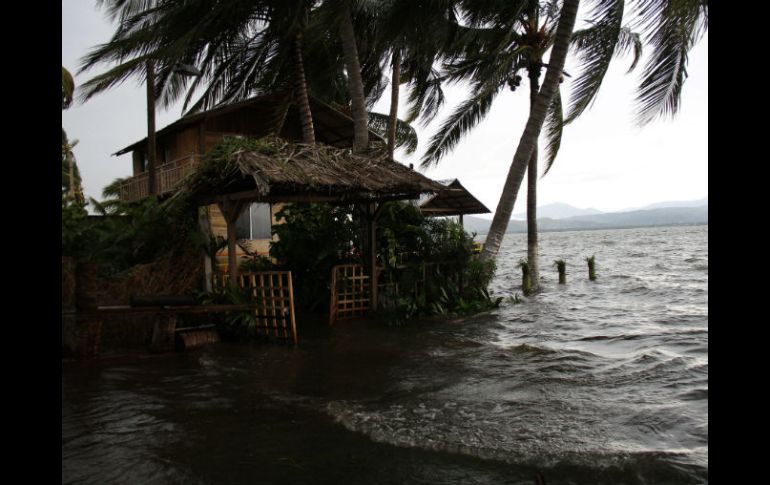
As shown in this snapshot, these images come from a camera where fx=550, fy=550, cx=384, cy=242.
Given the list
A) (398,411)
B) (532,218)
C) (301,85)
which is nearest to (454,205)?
(532,218)

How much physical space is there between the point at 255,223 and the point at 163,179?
3786 mm

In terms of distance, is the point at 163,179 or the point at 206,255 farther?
the point at 163,179

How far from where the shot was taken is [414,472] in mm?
4383

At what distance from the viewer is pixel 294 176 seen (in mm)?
→ 9094

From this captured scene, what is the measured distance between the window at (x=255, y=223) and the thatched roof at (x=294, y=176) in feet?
28.3

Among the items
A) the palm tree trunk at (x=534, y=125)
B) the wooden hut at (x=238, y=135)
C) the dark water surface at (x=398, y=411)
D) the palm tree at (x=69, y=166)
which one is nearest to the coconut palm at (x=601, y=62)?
the palm tree trunk at (x=534, y=125)

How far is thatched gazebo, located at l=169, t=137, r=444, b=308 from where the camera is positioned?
9.00 metres

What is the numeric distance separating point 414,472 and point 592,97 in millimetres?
11434

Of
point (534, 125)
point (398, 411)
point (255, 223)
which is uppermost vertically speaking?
point (534, 125)

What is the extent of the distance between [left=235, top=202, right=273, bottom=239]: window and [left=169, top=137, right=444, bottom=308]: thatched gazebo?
28.2 feet

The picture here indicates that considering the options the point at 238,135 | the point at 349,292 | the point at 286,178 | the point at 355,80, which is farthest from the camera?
the point at 238,135

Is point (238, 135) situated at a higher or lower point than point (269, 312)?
higher

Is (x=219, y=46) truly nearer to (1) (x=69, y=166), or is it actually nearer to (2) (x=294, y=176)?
(2) (x=294, y=176)

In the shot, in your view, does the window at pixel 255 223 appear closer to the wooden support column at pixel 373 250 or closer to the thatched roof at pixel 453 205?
the thatched roof at pixel 453 205
